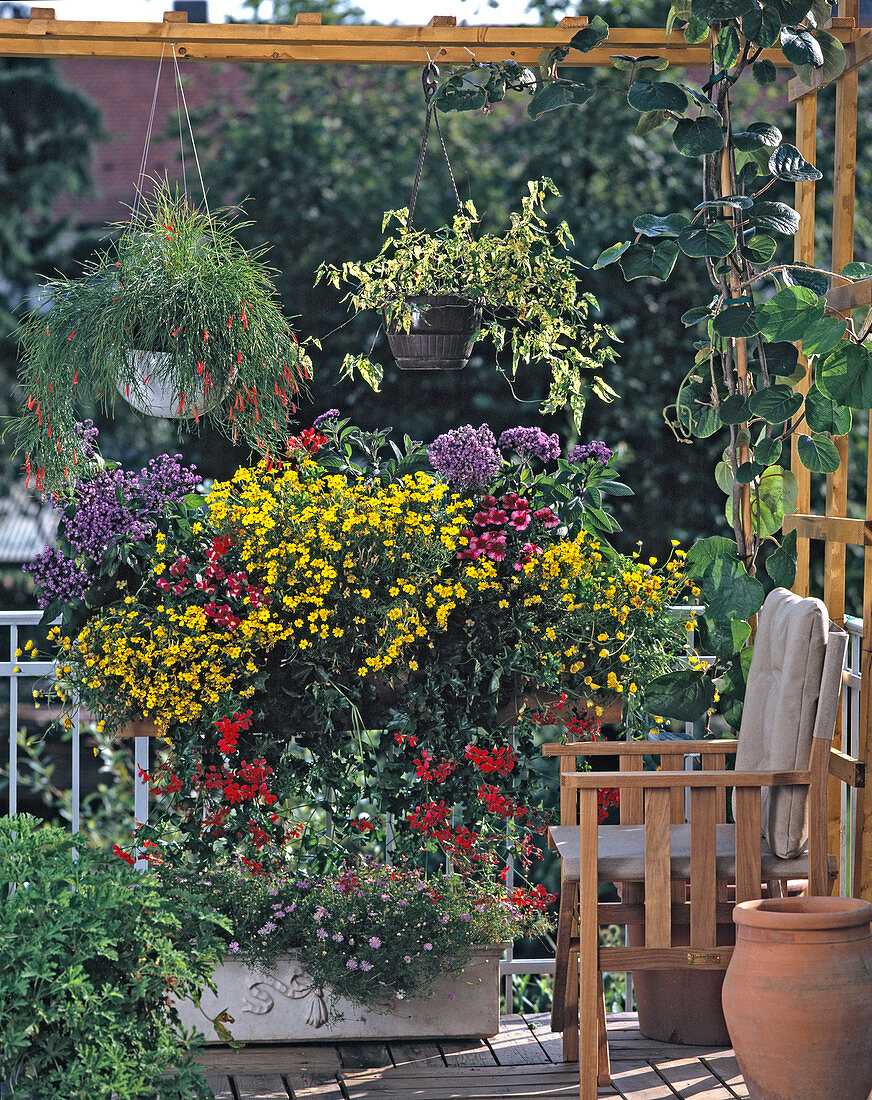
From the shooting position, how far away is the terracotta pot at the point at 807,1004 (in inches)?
82.4

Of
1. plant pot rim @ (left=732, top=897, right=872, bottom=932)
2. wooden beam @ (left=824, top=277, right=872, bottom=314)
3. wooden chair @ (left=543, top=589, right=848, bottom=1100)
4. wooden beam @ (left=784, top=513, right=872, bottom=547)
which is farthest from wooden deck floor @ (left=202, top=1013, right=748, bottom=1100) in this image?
wooden beam @ (left=824, top=277, right=872, bottom=314)

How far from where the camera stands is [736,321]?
2.66 m

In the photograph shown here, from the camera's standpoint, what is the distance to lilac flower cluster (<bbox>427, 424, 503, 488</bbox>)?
2840mm

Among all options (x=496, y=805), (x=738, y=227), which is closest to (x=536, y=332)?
(x=738, y=227)

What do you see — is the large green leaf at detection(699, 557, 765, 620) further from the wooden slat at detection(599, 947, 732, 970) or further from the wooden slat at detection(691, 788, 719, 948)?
the wooden slat at detection(599, 947, 732, 970)

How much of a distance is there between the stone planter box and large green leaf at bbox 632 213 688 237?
1.58 m

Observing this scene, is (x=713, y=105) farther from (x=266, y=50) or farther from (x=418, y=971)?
(x=418, y=971)

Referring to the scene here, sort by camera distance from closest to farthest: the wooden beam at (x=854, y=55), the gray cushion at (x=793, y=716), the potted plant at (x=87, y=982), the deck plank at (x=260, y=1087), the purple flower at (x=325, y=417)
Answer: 1. the potted plant at (x=87, y=982)
2. the gray cushion at (x=793, y=716)
3. the deck plank at (x=260, y=1087)
4. the wooden beam at (x=854, y=55)
5. the purple flower at (x=325, y=417)

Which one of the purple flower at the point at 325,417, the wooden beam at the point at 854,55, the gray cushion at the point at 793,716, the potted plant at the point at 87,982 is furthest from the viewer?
the purple flower at the point at 325,417

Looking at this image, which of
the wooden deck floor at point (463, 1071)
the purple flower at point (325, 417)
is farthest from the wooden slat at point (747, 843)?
the purple flower at point (325, 417)

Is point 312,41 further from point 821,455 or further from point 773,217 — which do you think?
point 821,455

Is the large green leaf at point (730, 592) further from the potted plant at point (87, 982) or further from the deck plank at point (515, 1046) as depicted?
the potted plant at point (87, 982)

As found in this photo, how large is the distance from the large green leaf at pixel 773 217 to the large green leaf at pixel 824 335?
0.35 meters

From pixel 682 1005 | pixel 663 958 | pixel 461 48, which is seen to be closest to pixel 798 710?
pixel 663 958
